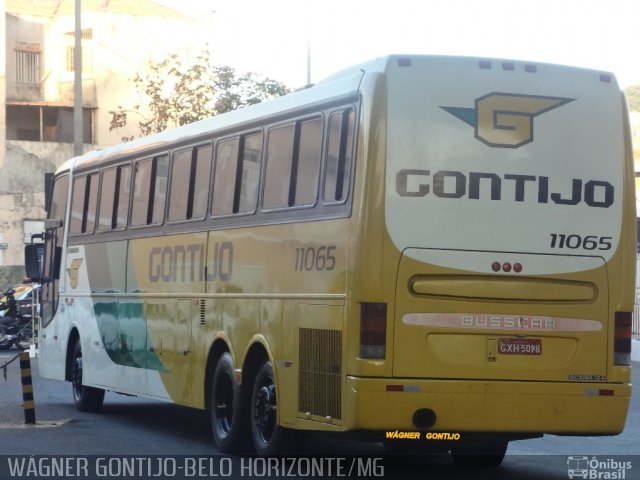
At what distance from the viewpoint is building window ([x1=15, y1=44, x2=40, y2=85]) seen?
58844mm

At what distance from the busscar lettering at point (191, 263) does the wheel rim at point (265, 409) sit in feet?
4.55

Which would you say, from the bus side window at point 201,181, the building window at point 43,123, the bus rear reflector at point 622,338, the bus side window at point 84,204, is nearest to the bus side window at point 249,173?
the bus side window at point 201,181

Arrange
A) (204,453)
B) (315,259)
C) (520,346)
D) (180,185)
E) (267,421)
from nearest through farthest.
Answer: (520,346)
(315,259)
(267,421)
(204,453)
(180,185)

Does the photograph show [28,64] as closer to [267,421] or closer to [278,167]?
[278,167]

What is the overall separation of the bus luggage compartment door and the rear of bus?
0.01m

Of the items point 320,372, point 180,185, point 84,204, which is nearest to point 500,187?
point 320,372

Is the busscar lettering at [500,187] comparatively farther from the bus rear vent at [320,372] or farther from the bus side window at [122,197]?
the bus side window at [122,197]

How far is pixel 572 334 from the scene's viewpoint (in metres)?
10.9

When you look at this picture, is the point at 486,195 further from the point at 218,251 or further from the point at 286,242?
the point at 218,251

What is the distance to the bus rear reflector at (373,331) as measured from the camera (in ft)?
34.4

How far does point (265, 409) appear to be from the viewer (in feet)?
40.7

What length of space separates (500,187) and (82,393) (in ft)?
30.1

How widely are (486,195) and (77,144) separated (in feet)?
76.4

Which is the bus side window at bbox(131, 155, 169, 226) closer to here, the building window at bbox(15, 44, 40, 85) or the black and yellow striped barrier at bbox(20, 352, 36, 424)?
the black and yellow striped barrier at bbox(20, 352, 36, 424)
